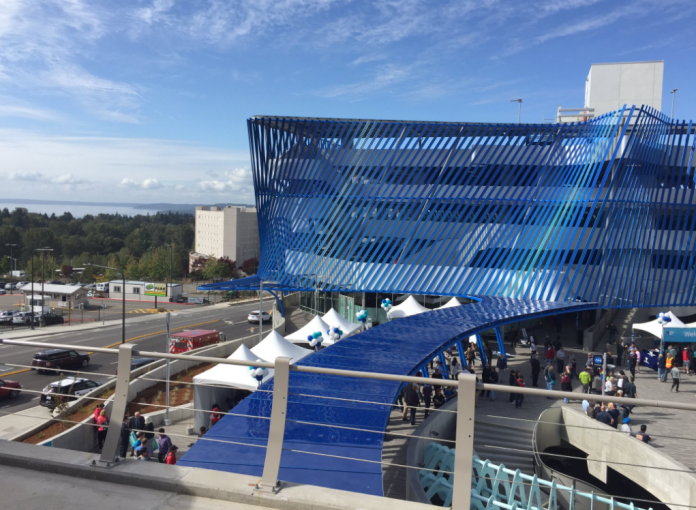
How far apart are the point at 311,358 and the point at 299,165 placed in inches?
943

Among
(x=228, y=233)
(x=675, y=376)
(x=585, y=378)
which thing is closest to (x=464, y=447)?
(x=585, y=378)

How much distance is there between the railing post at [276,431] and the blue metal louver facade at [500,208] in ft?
91.5

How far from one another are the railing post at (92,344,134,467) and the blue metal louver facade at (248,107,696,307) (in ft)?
92.2

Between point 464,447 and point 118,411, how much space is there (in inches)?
107

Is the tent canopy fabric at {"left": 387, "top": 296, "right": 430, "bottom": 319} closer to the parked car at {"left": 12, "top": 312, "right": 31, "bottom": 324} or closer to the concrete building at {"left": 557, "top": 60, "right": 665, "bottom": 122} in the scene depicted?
the concrete building at {"left": 557, "top": 60, "right": 665, "bottom": 122}

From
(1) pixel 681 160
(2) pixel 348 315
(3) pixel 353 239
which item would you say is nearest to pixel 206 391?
(3) pixel 353 239

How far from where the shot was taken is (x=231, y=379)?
15.1 m

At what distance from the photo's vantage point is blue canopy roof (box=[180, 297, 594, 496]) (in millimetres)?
6133

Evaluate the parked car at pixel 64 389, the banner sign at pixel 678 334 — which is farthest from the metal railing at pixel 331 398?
the banner sign at pixel 678 334

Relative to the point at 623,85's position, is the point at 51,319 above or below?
below

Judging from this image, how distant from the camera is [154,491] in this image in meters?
3.86

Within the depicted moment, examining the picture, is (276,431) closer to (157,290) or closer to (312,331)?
(312,331)

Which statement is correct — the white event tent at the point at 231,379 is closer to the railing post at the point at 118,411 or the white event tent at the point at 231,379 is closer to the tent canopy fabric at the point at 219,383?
the tent canopy fabric at the point at 219,383

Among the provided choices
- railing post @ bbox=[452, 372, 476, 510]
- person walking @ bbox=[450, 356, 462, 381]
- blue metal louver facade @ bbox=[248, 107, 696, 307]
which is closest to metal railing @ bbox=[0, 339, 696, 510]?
railing post @ bbox=[452, 372, 476, 510]
